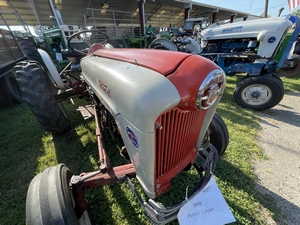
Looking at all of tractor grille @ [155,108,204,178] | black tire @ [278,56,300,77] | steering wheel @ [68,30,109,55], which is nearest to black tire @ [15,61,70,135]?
steering wheel @ [68,30,109,55]

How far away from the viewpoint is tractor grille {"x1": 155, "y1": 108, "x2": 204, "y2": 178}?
2.63 ft

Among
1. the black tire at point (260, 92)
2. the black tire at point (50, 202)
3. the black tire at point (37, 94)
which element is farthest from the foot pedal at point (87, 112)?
the black tire at point (260, 92)

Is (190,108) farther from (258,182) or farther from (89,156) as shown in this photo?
(89,156)

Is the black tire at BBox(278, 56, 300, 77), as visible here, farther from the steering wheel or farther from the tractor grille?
the tractor grille

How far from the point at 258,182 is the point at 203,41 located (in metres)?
4.29

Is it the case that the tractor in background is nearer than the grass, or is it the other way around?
the grass

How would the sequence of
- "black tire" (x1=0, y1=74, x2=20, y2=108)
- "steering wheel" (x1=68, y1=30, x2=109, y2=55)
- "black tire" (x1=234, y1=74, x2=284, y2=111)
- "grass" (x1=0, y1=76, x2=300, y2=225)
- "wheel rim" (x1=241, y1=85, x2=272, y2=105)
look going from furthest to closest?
"black tire" (x1=0, y1=74, x2=20, y2=108) < "wheel rim" (x1=241, y1=85, x2=272, y2=105) < "black tire" (x1=234, y1=74, x2=284, y2=111) < "steering wheel" (x1=68, y1=30, x2=109, y2=55) < "grass" (x1=0, y1=76, x2=300, y2=225)

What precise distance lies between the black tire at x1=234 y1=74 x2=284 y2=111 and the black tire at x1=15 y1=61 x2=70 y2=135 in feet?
10.3

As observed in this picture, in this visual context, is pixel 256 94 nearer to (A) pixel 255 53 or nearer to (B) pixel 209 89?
(A) pixel 255 53

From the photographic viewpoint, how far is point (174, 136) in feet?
2.99

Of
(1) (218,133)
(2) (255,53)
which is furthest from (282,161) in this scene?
(2) (255,53)

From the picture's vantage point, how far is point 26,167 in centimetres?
202

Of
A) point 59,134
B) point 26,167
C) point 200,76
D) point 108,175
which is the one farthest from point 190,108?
point 26,167

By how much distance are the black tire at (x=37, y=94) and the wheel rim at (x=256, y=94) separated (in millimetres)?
3221
